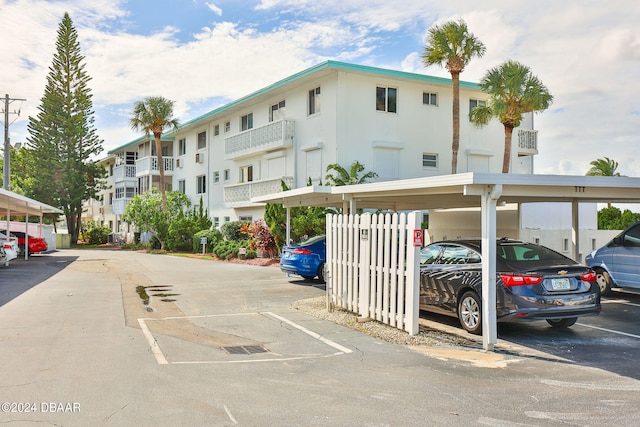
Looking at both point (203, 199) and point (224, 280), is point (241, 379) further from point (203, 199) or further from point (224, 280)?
point (203, 199)

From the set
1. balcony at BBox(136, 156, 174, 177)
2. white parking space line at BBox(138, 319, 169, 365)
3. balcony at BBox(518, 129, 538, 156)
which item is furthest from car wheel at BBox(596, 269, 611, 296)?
balcony at BBox(136, 156, 174, 177)

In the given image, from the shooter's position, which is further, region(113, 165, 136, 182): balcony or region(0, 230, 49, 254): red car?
region(113, 165, 136, 182): balcony

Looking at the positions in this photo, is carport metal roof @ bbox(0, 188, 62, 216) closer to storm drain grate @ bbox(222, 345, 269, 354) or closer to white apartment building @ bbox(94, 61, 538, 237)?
white apartment building @ bbox(94, 61, 538, 237)

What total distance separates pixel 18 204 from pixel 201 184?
1376 cm

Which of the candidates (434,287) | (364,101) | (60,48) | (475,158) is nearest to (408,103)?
(364,101)

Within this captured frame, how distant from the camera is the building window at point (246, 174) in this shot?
110 ft

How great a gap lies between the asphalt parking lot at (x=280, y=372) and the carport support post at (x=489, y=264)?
29 centimetres

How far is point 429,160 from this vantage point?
27.7 m

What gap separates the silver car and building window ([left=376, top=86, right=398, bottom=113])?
14251 millimetres

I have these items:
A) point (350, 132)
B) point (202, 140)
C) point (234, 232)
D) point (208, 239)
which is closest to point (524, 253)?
point (350, 132)

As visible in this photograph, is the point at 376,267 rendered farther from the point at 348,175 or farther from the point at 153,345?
the point at 348,175

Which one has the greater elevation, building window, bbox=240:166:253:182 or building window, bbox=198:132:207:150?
building window, bbox=198:132:207:150

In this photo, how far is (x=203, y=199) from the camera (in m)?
39.5

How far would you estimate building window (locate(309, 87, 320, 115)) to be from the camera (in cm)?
2702
